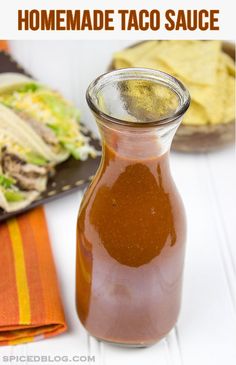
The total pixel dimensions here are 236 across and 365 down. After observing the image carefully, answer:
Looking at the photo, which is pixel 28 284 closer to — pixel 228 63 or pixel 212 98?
pixel 212 98

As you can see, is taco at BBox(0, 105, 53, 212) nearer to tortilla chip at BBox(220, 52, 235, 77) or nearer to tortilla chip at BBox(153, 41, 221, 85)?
tortilla chip at BBox(153, 41, 221, 85)

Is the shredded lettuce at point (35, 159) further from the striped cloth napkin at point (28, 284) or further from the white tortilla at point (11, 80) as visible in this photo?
the white tortilla at point (11, 80)

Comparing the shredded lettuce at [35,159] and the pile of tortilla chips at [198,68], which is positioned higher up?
the pile of tortilla chips at [198,68]

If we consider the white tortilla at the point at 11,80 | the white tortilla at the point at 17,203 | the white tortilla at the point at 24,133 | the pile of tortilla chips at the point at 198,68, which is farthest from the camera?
the white tortilla at the point at 11,80

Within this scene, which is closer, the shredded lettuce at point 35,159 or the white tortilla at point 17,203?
the white tortilla at point 17,203

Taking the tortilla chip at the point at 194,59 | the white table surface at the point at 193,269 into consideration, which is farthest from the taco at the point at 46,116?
the tortilla chip at the point at 194,59

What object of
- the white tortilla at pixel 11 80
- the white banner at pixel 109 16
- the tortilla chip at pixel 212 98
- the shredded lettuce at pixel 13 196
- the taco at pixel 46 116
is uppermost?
the white banner at pixel 109 16
